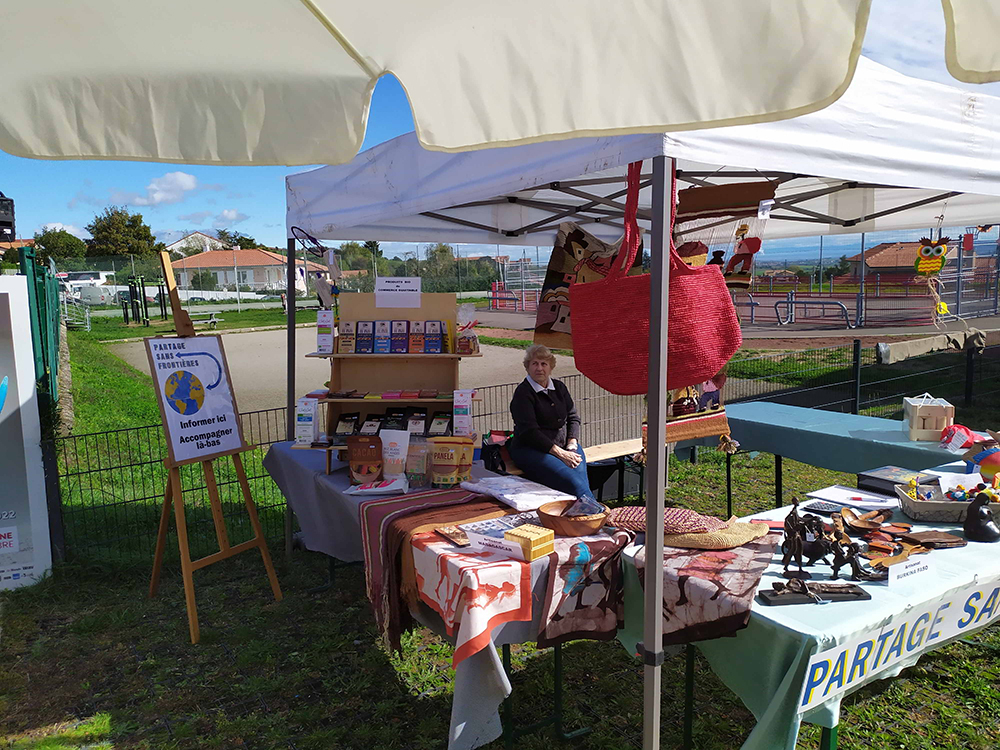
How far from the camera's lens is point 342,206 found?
411 cm

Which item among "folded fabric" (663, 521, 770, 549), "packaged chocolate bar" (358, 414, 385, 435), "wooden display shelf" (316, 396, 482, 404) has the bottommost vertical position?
"folded fabric" (663, 521, 770, 549)

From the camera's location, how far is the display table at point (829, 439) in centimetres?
405

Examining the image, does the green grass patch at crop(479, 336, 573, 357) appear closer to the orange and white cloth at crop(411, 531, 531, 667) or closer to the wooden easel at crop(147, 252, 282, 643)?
the wooden easel at crop(147, 252, 282, 643)

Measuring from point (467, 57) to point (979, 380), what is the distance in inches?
436

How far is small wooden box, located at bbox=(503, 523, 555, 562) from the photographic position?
2.45 m

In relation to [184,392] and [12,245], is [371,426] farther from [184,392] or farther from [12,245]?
[12,245]

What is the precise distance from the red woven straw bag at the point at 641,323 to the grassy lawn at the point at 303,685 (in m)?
1.66

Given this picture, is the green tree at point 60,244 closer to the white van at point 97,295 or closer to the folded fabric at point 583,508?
the white van at point 97,295

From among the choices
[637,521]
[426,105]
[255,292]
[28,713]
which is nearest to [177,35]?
[426,105]

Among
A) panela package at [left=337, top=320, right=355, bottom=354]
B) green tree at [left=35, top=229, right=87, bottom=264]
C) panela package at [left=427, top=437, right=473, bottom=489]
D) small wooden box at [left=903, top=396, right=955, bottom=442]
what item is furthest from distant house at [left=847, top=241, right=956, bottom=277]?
green tree at [left=35, top=229, right=87, bottom=264]

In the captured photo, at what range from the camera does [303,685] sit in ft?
11.1

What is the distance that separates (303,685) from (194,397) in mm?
1729

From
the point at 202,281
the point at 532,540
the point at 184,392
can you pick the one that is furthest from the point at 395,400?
the point at 202,281

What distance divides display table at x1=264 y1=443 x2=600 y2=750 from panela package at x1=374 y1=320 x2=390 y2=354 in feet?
2.51
